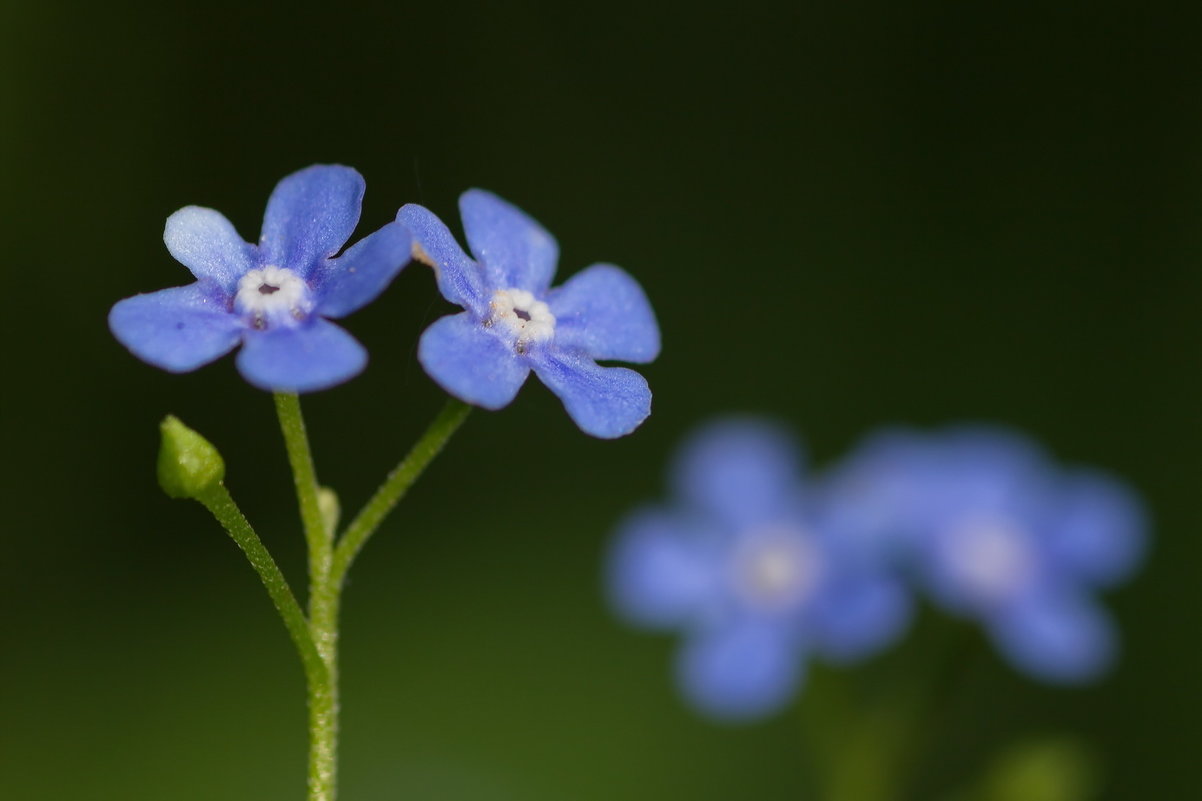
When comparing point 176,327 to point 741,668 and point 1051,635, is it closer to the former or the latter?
point 741,668

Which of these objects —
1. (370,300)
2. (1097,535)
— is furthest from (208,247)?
(1097,535)

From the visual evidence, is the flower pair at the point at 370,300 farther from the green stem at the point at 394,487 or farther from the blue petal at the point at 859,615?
the blue petal at the point at 859,615

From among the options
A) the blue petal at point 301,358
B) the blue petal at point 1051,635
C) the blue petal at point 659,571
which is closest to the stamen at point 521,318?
the blue petal at point 301,358

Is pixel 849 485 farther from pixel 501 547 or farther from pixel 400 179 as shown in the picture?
pixel 400 179

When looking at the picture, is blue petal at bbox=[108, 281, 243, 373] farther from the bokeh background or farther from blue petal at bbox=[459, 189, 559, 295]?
the bokeh background

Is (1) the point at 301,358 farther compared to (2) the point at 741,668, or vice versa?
(2) the point at 741,668
